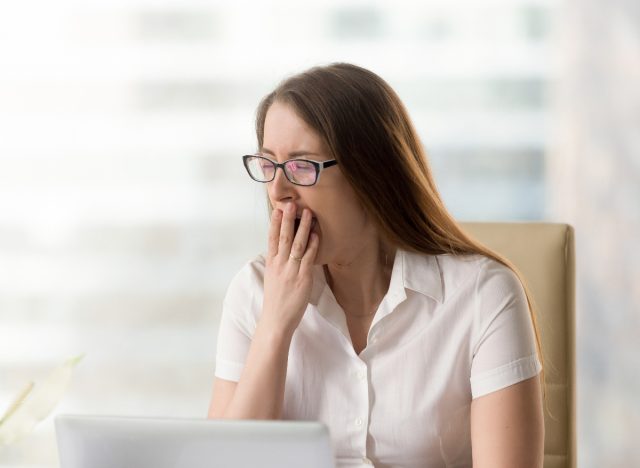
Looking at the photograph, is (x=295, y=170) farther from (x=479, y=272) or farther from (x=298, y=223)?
(x=479, y=272)

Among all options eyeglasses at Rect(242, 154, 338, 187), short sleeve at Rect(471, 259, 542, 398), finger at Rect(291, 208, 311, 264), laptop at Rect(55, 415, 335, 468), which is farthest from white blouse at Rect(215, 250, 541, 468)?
laptop at Rect(55, 415, 335, 468)

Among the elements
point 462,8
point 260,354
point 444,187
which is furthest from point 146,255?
point 260,354

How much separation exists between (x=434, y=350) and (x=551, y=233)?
365mm

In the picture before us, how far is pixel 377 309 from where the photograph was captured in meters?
1.56

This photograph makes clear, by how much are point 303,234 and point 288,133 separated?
168 millimetres

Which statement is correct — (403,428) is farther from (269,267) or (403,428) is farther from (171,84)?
(171,84)

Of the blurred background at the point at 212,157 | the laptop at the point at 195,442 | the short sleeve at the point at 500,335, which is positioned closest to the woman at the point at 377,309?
the short sleeve at the point at 500,335

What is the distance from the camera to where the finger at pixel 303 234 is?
1496mm

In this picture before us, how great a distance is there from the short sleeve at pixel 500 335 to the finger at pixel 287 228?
1.05 ft

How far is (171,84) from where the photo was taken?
2.80 m

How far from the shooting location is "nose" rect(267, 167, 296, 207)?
1.47m

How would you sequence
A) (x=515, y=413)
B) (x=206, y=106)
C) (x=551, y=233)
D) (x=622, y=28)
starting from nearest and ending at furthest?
(x=515, y=413)
(x=551, y=233)
(x=622, y=28)
(x=206, y=106)

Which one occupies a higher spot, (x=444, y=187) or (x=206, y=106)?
(x=206, y=106)

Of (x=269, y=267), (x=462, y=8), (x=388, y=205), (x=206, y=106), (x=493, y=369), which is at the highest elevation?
(x=462, y=8)
